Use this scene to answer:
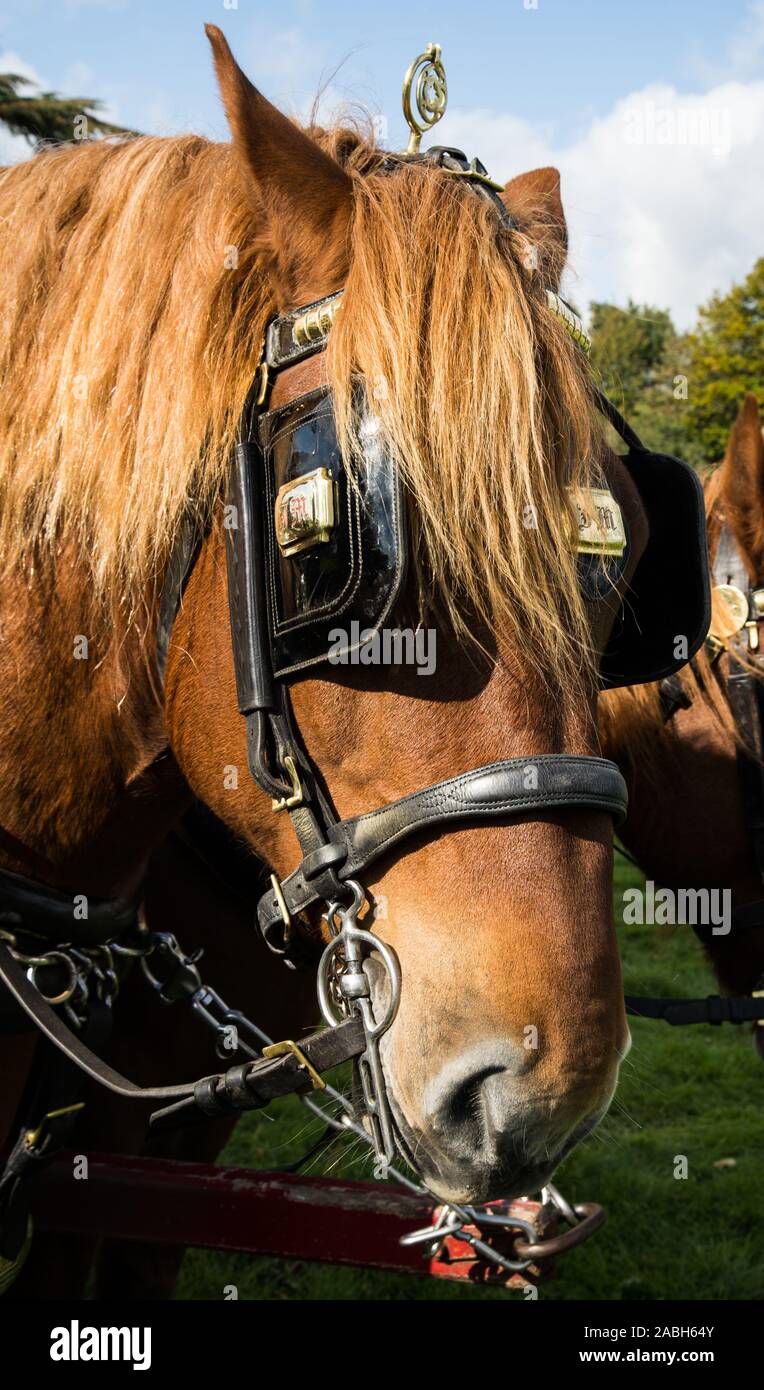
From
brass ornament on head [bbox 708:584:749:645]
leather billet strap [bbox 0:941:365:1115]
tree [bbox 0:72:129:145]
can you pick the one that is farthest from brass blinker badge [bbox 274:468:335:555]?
tree [bbox 0:72:129:145]

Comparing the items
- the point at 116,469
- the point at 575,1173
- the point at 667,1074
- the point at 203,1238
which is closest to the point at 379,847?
the point at 116,469

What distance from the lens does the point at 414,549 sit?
1381 millimetres

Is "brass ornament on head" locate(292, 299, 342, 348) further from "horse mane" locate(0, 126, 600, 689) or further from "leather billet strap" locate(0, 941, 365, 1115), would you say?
"leather billet strap" locate(0, 941, 365, 1115)

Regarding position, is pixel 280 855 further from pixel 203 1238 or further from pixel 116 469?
pixel 203 1238

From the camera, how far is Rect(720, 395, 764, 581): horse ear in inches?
136

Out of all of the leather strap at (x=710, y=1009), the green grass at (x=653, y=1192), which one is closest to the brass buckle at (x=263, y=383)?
the green grass at (x=653, y=1192)

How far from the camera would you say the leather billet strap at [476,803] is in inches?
52.8

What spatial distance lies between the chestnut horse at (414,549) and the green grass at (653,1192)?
1.75m

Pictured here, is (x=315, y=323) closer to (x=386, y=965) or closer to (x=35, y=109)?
(x=386, y=965)

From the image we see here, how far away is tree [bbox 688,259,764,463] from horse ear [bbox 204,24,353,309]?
70.8 ft

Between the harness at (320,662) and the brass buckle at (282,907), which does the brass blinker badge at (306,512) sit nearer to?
the harness at (320,662)

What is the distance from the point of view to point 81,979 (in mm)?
1889

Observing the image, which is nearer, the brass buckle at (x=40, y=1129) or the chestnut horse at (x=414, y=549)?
the chestnut horse at (x=414, y=549)

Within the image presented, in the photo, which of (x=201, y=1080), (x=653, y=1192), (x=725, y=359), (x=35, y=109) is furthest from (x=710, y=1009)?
(x=725, y=359)
